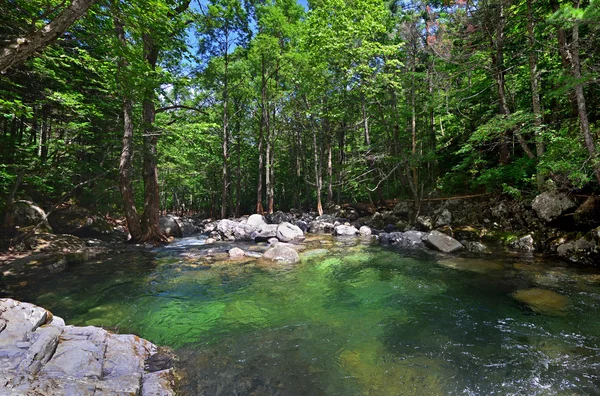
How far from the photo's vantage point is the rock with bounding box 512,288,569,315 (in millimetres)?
5016

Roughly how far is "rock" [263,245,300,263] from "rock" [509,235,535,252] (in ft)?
24.3

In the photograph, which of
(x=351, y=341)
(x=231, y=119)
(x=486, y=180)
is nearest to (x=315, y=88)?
(x=231, y=119)

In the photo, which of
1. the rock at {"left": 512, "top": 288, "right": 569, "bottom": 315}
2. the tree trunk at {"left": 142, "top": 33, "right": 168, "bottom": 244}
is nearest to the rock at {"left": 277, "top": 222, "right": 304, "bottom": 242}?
the tree trunk at {"left": 142, "top": 33, "right": 168, "bottom": 244}

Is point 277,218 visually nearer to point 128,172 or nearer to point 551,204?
point 128,172

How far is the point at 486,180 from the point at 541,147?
7.31 feet

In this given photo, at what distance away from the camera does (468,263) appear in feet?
27.6

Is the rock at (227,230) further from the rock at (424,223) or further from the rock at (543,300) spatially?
the rock at (543,300)

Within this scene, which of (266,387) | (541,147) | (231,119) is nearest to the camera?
(266,387)

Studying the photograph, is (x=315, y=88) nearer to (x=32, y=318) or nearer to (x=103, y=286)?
(x=103, y=286)

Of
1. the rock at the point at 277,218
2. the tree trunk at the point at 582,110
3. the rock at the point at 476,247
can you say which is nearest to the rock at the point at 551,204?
the rock at the point at 476,247

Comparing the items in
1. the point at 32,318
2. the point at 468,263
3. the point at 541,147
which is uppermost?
the point at 541,147

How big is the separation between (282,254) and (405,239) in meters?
5.56

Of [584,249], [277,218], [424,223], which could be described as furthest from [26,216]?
[584,249]

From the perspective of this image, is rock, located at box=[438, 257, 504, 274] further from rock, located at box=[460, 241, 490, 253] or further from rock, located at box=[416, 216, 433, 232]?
rock, located at box=[416, 216, 433, 232]
